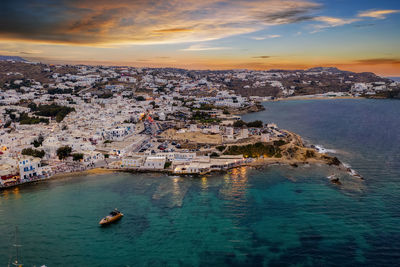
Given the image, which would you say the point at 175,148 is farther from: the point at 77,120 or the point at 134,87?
the point at 134,87

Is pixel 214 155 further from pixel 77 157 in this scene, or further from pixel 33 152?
pixel 33 152

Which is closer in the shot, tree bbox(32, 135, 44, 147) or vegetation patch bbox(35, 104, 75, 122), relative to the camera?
tree bbox(32, 135, 44, 147)

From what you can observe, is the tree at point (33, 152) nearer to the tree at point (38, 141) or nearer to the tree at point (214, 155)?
the tree at point (38, 141)

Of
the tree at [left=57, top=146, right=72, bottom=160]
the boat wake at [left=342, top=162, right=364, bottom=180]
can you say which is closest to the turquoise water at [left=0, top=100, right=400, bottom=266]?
the boat wake at [left=342, top=162, right=364, bottom=180]

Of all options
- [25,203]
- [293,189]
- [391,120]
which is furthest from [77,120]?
[391,120]

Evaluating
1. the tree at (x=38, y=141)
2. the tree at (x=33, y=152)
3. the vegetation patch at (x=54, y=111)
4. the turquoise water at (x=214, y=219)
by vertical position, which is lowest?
the turquoise water at (x=214, y=219)

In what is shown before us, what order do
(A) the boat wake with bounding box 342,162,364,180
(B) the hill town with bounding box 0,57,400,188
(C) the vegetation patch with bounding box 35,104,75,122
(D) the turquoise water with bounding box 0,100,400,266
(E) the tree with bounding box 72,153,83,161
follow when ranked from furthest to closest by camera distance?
(C) the vegetation patch with bounding box 35,104,75,122, (E) the tree with bounding box 72,153,83,161, (B) the hill town with bounding box 0,57,400,188, (A) the boat wake with bounding box 342,162,364,180, (D) the turquoise water with bounding box 0,100,400,266

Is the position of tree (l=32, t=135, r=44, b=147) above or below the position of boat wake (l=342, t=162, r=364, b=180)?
above

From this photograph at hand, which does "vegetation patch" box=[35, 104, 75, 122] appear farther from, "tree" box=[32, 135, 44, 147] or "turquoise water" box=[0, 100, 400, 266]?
"turquoise water" box=[0, 100, 400, 266]

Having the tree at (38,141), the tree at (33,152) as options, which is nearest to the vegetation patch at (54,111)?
the tree at (38,141)

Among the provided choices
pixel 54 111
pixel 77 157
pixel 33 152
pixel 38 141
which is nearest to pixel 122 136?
pixel 77 157
